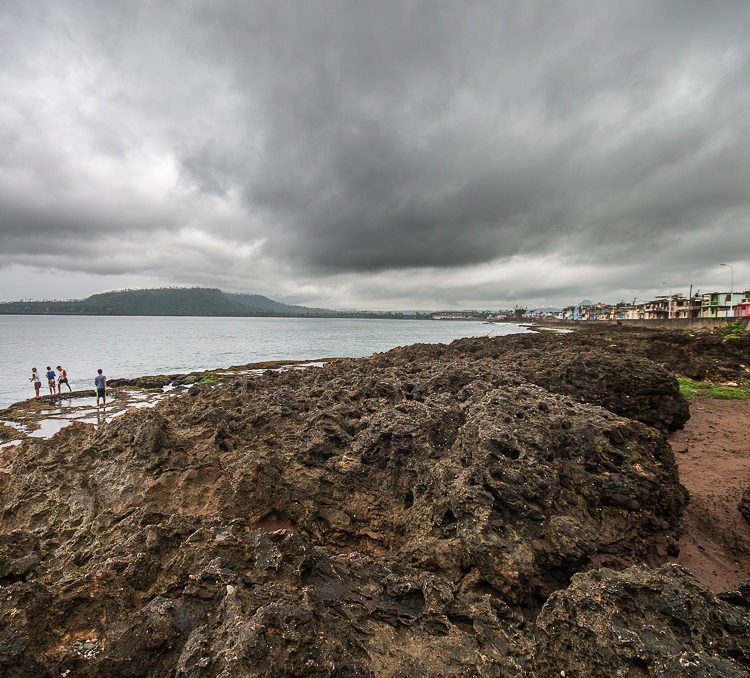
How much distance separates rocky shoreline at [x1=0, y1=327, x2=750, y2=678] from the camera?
8.91ft

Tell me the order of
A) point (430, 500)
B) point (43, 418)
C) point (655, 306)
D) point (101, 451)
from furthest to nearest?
point (655, 306) → point (43, 418) → point (101, 451) → point (430, 500)

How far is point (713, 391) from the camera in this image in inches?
599

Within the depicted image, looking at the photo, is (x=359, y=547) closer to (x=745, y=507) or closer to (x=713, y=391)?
(x=745, y=507)

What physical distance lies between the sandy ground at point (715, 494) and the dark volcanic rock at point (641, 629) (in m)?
2.74

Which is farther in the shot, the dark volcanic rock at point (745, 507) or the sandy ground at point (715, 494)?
the dark volcanic rock at point (745, 507)

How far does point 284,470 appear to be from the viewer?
251 inches

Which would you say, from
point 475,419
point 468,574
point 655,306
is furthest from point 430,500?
point 655,306

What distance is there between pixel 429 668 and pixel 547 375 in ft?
34.7

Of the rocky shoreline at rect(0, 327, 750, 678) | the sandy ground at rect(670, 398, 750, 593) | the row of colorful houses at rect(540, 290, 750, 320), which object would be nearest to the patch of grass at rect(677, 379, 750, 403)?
the sandy ground at rect(670, 398, 750, 593)

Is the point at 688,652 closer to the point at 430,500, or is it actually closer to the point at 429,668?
the point at 429,668

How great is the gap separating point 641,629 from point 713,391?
1723 centimetres

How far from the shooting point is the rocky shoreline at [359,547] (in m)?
2.72

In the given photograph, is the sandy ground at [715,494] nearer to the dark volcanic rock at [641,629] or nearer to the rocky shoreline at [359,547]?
the rocky shoreline at [359,547]

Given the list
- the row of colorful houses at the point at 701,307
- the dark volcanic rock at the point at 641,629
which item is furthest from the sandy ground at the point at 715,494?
the row of colorful houses at the point at 701,307
